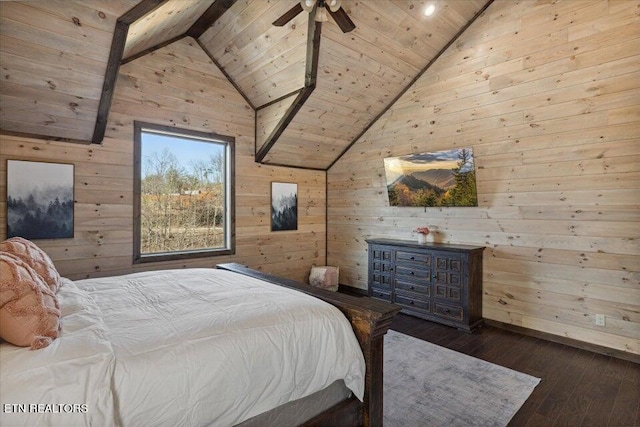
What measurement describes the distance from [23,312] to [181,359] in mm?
641

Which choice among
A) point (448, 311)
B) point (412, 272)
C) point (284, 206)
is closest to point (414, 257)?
point (412, 272)

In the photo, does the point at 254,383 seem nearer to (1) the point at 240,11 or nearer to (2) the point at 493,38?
(1) the point at 240,11

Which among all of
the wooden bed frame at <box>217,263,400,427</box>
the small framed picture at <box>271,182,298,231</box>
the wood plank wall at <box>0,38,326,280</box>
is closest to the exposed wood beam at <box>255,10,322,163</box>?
the wood plank wall at <box>0,38,326,280</box>

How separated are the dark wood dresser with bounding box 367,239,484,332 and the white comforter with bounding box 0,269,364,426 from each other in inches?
98.2

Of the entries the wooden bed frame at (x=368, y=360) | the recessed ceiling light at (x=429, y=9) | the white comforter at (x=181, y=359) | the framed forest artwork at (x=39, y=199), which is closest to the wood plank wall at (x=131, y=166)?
the framed forest artwork at (x=39, y=199)

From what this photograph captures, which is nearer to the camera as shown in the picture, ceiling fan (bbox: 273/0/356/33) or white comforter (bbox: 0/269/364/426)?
white comforter (bbox: 0/269/364/426)

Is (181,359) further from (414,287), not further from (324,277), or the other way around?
(324,277)

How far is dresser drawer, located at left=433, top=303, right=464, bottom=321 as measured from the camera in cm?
390

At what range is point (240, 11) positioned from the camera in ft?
12.0

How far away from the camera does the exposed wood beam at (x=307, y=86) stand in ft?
11.6

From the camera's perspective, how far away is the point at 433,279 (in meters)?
4.14

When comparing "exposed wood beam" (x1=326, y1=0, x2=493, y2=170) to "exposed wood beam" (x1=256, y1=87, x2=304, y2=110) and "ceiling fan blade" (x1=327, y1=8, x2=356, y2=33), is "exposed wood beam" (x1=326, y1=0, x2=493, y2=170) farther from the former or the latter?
"ceiling fan blade" (x1=327, y1=8, x2=356, y2=33)

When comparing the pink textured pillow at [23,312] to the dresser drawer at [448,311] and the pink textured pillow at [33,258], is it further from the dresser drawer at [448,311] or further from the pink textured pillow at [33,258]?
the dresser drawer at [448,311]

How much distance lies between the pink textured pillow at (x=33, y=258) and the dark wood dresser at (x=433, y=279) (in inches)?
136
